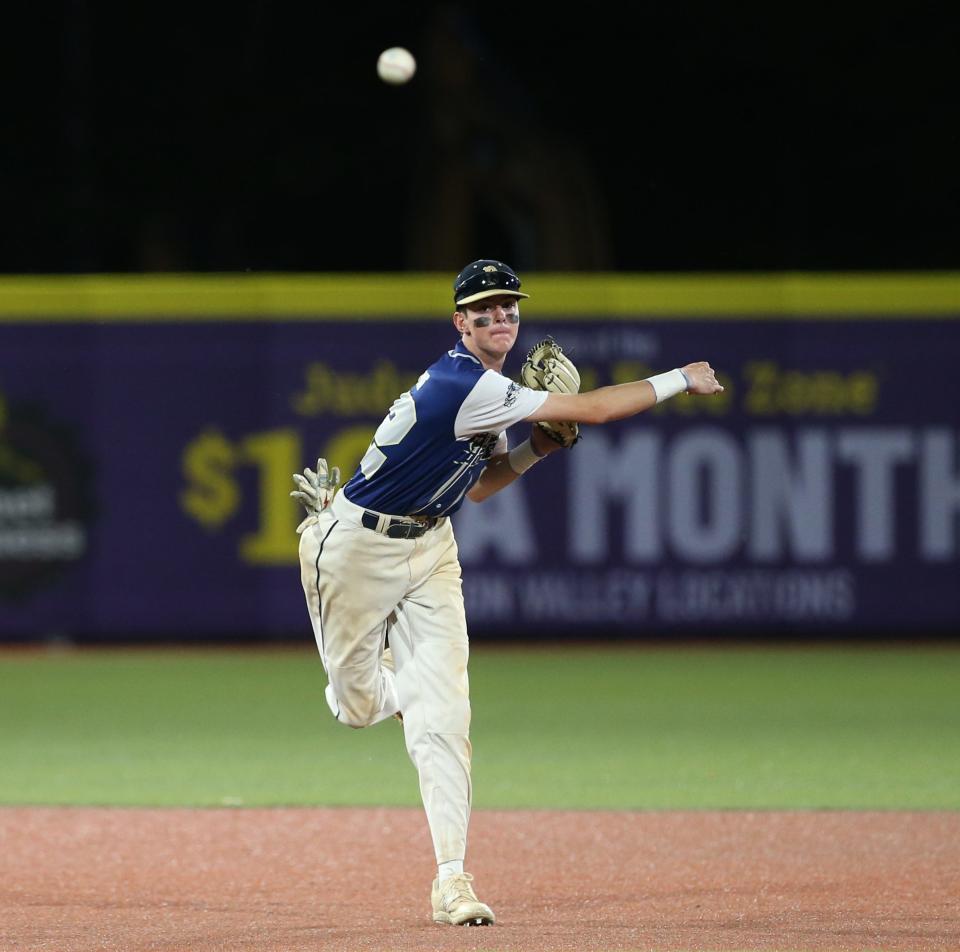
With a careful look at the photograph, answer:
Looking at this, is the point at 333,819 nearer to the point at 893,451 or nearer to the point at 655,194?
the point at 893,451

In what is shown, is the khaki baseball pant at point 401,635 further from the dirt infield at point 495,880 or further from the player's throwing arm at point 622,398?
the player's throwing arm at point 622,398

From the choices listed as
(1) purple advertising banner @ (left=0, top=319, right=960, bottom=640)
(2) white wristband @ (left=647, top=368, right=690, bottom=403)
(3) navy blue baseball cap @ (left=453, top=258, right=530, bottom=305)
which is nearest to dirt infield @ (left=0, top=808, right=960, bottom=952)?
(2) white wristband @ (left=647, top=368, right=690, bottom=403)

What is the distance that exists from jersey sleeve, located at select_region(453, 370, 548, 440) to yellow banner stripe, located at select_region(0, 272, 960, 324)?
766 cm

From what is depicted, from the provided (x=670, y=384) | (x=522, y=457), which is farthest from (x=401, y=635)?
(x=670, y=384)

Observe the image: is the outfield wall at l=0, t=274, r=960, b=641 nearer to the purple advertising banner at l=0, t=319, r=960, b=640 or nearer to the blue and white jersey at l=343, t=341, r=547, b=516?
the purple advertising banner at l=0, t=319, r=960, b=640

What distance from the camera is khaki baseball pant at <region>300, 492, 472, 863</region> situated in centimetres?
535

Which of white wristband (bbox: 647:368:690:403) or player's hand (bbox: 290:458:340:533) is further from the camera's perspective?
player's hand (bbox: 290:458:340:533)

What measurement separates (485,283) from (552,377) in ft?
1.39

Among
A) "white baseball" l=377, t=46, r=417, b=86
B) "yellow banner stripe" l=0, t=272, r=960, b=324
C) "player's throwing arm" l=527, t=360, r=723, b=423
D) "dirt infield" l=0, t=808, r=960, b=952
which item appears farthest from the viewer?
"yellow banner stripe" l=0, t=272, r=960, b=324

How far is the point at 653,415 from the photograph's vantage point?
13109 millimetres

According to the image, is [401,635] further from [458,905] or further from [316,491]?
[458,905]

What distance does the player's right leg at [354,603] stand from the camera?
548 cm

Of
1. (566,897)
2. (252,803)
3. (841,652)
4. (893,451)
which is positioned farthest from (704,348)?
(566,897)

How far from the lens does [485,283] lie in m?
5.32
